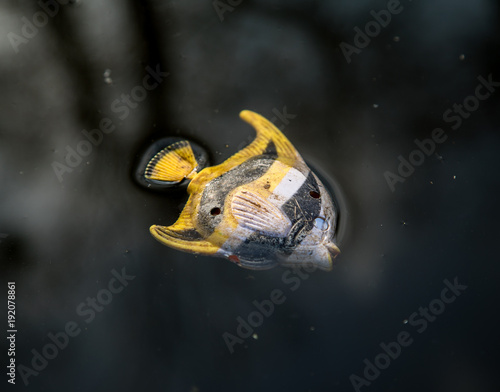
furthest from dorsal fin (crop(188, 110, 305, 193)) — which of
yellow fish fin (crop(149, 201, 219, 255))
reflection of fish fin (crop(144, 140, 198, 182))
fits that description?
yellow fish fin (crop(149, 201, 219, 255))

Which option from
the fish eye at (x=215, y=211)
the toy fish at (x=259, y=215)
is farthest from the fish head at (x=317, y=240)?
the fish eye at (x=215, y=211)

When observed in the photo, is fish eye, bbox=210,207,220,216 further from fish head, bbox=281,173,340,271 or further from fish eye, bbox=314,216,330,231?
fish eye, bbox=314,216,330,231

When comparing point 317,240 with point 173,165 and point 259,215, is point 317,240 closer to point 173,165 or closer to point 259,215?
point 259,215

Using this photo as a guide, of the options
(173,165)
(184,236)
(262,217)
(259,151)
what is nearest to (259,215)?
(262,217)

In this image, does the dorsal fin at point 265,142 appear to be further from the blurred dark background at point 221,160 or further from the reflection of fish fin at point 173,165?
the reflection of fish fin at point 173,165

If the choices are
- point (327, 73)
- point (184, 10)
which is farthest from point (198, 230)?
point (184, 10)
